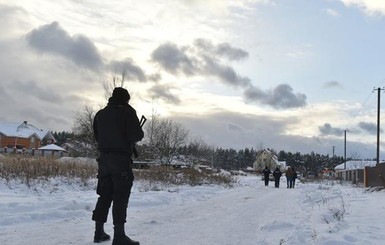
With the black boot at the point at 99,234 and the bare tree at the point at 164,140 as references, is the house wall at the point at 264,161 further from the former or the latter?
the black boot at the point at 99,234

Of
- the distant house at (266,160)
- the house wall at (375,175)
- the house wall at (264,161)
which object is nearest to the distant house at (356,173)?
the house wall at (375,175)

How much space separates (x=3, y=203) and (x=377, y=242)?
747 cm

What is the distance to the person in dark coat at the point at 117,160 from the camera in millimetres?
6344

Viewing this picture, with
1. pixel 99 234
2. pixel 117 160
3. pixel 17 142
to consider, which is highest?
pixel 17 142

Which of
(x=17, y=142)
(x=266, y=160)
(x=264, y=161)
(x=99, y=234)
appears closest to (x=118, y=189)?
(x=99, y=234)

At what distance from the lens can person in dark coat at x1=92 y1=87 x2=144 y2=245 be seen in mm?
6344

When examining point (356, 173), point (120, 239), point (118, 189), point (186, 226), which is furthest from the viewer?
point (356, 173)

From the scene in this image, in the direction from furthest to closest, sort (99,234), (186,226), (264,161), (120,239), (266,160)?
(264,161) < (266,160) < (186,226) < (99,234) < (120,239)

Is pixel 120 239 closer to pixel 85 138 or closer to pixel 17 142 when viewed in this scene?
pixel 85 138

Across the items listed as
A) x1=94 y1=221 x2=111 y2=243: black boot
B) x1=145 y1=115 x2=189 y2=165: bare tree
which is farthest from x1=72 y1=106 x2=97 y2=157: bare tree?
x1=94 y1=221 x2=111 y2=243: black boot

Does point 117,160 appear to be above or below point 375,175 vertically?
above

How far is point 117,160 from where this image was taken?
638 cm

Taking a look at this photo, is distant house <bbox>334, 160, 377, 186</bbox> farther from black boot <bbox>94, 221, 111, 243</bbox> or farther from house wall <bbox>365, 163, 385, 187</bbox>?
black boot <bbox>94, 221, 111, 243</bbox>

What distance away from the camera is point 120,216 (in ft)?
20.8
